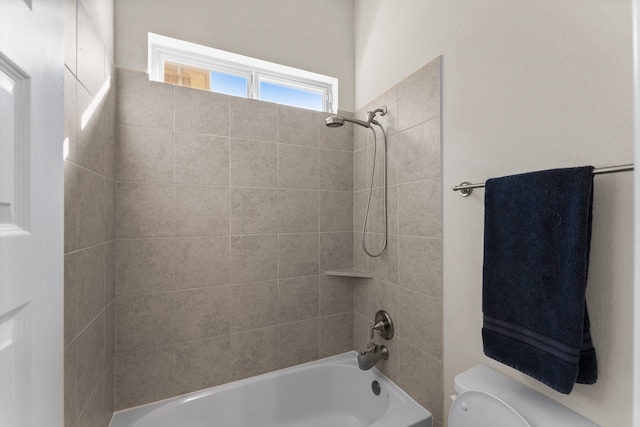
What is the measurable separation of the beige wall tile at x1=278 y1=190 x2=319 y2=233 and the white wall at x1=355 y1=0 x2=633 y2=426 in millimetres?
827

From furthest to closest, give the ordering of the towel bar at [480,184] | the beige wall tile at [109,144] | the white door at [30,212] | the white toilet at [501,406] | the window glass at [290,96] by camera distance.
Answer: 1. the window glass at [290,96]
2. the beige wall tile at [109,144]
3. the white toilet at [501,406]
4. the towel bar at [480,184]
5. the white door at [30,212]

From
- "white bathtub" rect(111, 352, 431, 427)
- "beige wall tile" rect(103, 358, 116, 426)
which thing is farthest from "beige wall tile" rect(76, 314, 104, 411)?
"white bathtub" rect(111, 352, 431, 427)

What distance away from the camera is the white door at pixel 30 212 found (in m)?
0.46

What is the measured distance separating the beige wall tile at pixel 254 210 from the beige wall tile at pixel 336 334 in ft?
2.38

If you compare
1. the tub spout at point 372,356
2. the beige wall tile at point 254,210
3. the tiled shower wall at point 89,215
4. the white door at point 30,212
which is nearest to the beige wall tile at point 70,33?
the tiled shower wall at point 89,215

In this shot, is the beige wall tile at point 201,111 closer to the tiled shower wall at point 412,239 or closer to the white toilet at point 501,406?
the tiled shower wall at point 412,239

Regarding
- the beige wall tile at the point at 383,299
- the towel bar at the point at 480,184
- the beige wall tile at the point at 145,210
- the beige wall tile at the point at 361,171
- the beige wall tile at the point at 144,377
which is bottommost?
the beige wall tile at the point at 144,377

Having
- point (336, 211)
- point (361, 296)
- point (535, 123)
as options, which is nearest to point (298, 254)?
point (336, 211)

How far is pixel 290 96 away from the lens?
74.5 inches

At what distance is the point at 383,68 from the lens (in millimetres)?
1642

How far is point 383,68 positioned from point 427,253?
1110 mm

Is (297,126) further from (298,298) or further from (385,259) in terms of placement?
(298,298)

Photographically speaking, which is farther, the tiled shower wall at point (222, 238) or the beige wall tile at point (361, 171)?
the beige wall tile at point (361, 171)

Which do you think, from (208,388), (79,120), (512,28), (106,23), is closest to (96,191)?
(79,120)
